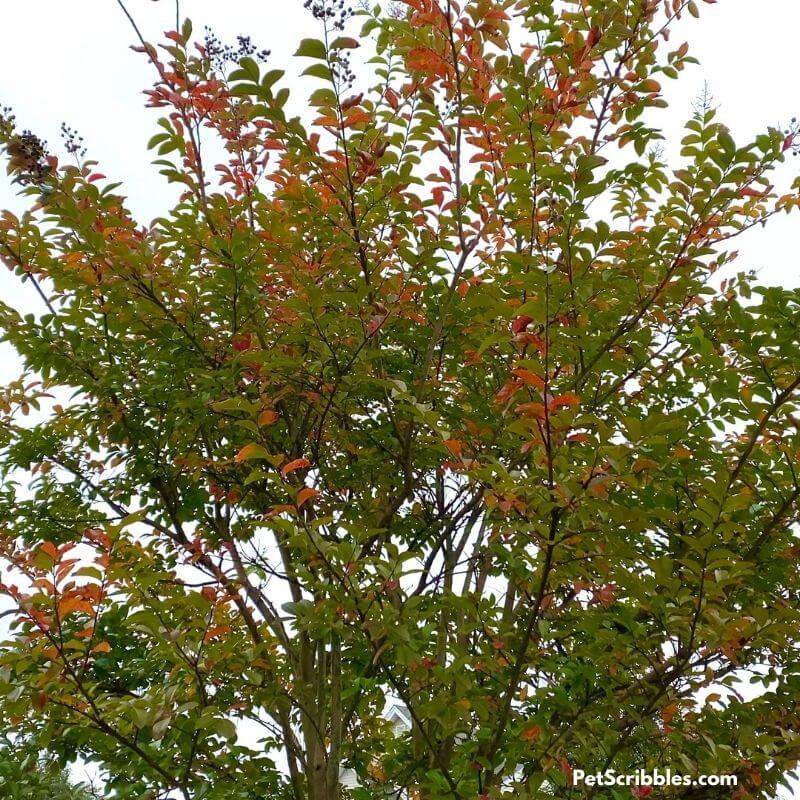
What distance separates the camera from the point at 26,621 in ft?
7.45

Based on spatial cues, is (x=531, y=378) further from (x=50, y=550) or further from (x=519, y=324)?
(x=50, y=550)

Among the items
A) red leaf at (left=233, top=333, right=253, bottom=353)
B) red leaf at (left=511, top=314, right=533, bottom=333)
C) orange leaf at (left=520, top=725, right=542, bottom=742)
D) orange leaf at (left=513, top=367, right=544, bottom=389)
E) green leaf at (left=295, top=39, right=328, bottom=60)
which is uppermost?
green leaf at (left=295, top=39, right=328, bottom=60)

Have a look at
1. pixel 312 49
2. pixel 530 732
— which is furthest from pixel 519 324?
pixel 530 732

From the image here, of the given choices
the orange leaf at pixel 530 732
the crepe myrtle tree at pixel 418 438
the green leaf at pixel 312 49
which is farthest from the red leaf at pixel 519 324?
the orange leaf at pixel 530 732

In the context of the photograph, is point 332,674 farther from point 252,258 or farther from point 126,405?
point 252,258

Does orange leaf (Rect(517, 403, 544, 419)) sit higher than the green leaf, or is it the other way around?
the green leaf

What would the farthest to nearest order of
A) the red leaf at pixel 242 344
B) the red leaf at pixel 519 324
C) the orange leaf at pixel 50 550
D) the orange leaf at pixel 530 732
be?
the red leaf at pixel 242 344 < the orange leaf at pixel 530 732 < the red leaf at pixel 519 324 < the orange leaf at pixel 50 550

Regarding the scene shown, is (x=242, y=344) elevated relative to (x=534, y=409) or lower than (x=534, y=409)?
elevated

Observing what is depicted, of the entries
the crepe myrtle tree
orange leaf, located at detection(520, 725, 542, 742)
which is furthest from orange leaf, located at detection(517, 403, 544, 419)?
orange leaf, located at detection(520, 725, 542, 742)

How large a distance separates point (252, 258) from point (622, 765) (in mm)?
2544

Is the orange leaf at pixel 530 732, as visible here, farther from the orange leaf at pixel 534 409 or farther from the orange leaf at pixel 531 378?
the orange leaf at pixel 531 378

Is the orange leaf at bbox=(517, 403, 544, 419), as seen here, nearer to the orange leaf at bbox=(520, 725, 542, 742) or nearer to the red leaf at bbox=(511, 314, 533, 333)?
the red leaf at bbox=(511, 314, 533, 333)

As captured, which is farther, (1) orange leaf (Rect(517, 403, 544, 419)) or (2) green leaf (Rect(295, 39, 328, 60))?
(2) green leaf (Rect(295, 39, 328, 60))

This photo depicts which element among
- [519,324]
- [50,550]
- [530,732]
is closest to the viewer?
[50,550]
